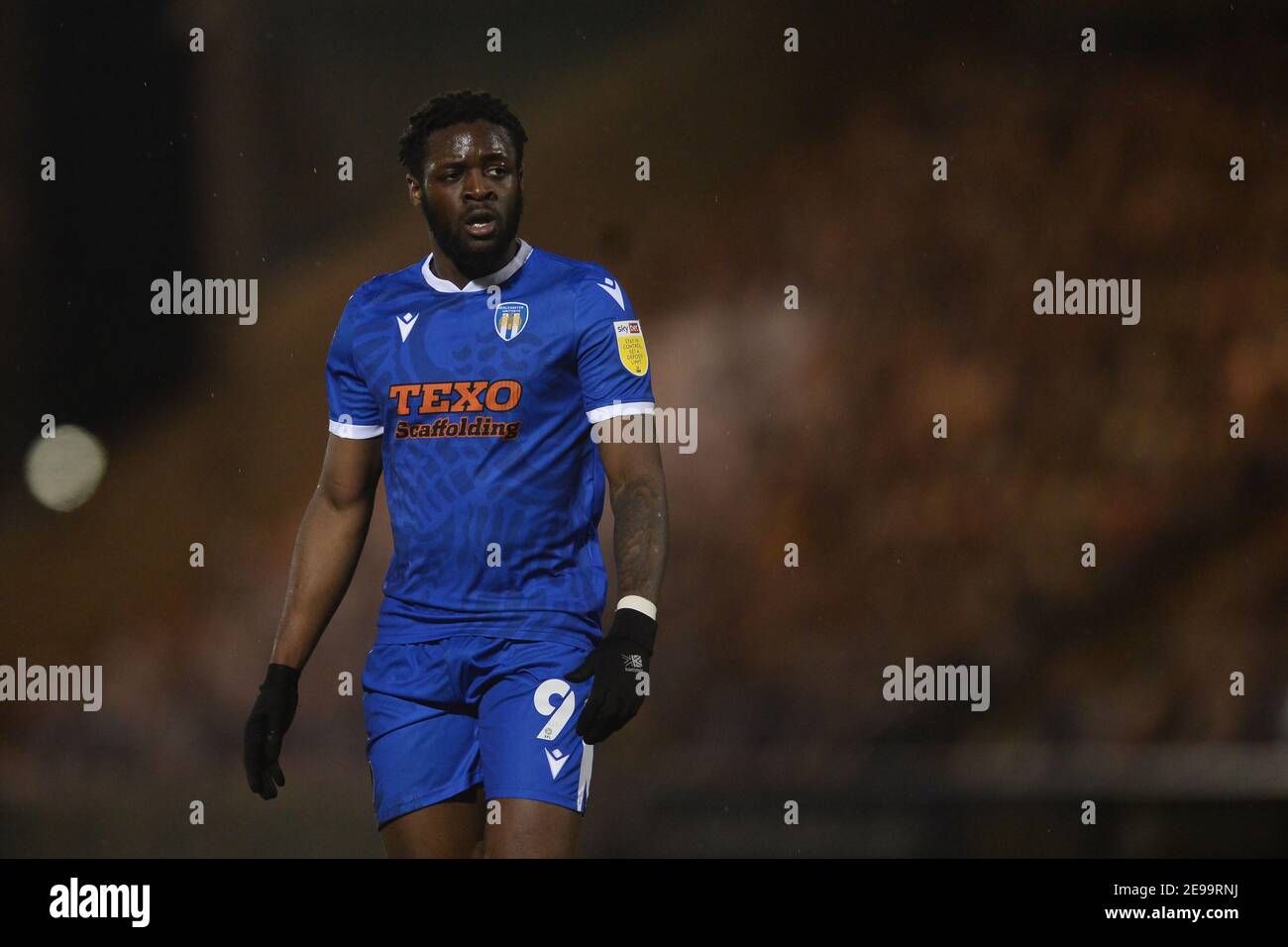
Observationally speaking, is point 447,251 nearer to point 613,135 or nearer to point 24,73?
point 613,135

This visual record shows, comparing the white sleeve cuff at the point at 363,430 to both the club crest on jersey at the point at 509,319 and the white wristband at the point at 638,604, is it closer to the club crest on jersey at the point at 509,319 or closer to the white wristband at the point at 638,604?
the club crest on jersey at the point at 509,319

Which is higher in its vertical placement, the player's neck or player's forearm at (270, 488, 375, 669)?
the player's neck

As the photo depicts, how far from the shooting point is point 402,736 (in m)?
4.18

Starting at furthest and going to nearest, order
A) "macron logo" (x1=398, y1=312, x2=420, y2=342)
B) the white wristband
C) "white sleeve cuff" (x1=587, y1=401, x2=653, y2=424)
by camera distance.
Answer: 1. "macron logo" (x1=398, y1=312, x2=420, y2=342)
2. "white sleeve cuff" (x1=587, y1=401, x2=653, y2=424)
3. the white wristband

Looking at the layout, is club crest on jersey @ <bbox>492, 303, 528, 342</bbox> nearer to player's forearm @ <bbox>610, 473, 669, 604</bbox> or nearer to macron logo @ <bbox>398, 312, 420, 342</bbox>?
macron logo @ <bbox>398, 312, 420, 342</bbox>

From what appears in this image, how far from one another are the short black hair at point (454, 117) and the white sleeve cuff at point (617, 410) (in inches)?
34.0

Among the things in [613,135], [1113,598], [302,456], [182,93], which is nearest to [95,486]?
[302,456]

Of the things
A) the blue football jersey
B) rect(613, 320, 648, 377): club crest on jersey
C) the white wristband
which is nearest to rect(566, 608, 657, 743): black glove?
the white wristband

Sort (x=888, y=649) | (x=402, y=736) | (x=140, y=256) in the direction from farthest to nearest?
(x=888, y=649), (x=140, y=256), (x=402, y=736)

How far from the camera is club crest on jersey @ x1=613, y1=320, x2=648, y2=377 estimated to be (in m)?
4.30

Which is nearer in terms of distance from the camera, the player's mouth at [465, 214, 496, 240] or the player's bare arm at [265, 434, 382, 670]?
the player's mouth at [465, 214, 496, 240]

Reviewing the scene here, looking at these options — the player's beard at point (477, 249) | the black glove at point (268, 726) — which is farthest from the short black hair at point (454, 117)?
the black glove at point (268, 726)

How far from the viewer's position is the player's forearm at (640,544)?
4.14 meters
